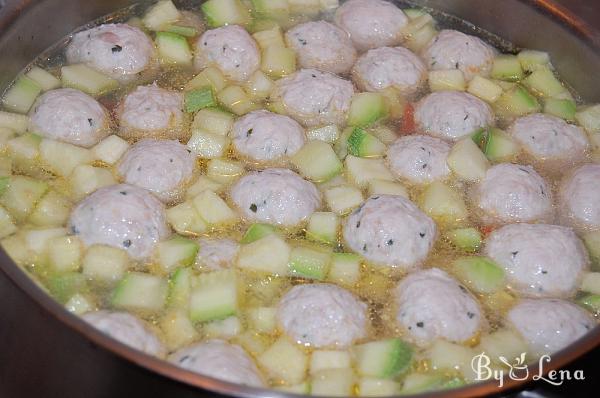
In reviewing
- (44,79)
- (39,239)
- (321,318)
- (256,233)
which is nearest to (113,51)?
(44,79)

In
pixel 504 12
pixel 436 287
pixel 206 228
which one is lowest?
pixel 206 228

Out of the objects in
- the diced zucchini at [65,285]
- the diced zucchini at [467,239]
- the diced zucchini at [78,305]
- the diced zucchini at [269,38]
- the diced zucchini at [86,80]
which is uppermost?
the diced zucchini at [269,38]

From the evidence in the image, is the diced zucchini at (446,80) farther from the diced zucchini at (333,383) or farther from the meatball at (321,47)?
the diced zucchini at (333,383)

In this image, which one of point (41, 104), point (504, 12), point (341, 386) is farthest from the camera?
point (504, 12)

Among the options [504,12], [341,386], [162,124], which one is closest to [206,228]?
[162,124]

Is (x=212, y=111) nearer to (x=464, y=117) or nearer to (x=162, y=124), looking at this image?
(x=162, y=124)

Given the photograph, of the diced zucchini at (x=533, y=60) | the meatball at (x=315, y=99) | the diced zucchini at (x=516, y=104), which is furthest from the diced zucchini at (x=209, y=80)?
the diced zucchini at (x=533, y=60)

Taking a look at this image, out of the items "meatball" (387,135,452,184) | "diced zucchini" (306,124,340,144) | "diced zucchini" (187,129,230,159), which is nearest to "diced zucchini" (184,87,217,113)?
"diced zucchini" (187,129,230,159)
